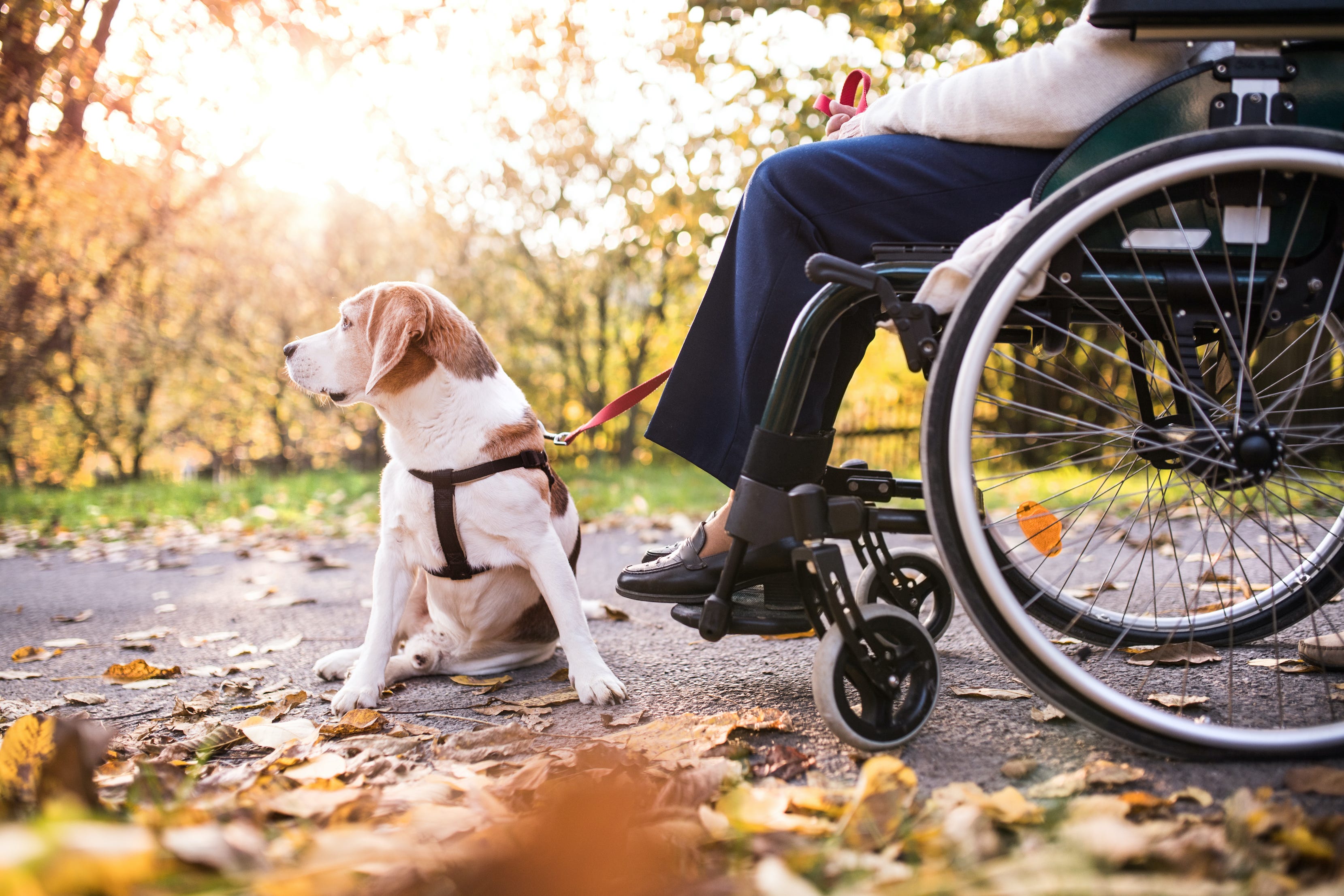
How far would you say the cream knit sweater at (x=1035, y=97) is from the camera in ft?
5.02

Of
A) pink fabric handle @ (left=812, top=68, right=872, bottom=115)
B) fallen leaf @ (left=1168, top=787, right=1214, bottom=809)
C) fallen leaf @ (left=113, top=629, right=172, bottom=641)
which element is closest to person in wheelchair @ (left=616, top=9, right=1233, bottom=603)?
pink fabric handle @ (left=812, top=68, right=872, bottom=115)

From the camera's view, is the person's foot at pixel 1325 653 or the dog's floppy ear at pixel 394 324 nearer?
the person's foot at pixel 1325 653

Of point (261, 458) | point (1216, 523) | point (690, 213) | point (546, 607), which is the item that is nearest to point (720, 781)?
point (546, 607)

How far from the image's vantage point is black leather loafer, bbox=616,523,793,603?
187cm

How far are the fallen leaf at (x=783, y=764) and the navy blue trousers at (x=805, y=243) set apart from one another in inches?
22.6

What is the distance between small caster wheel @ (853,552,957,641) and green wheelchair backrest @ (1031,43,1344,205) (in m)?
0.95

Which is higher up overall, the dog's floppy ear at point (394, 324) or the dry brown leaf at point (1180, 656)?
the dog's floppy ear at point (394, 324)

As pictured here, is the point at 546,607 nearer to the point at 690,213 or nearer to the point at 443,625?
the point at 443,625

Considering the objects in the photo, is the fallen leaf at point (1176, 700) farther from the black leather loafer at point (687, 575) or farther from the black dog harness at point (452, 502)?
the black dog harness at point (452, 502)

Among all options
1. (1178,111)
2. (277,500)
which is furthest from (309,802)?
(277,500)

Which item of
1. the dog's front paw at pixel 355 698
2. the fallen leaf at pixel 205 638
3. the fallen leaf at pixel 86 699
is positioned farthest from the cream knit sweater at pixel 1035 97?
the fallen leaf at pixel 205 638

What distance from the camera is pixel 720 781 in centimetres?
140

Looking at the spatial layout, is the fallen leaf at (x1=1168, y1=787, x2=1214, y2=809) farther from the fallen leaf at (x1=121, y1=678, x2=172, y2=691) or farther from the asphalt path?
the fallen leaf at (x1=121, y1=678, x2=172, y2=691)

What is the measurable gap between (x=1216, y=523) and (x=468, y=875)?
4662mm
